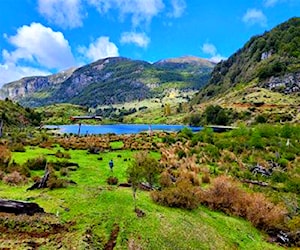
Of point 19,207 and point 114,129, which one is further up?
point 19,207

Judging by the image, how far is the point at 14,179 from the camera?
2302cm

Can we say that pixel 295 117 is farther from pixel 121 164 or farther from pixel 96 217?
pixel 96 217

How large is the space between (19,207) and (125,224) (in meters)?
5.37

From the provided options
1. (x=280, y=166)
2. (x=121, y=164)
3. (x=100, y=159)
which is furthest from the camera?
(x=280, y=166)

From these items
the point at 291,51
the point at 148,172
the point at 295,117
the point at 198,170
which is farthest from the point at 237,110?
the point at 148,172

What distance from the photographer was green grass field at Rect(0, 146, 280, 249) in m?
14.9

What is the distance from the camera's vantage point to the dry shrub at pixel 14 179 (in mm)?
22777

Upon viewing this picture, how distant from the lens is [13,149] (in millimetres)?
37844

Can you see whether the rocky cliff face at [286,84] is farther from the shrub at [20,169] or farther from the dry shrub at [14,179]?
the dry shrub at [14,179]

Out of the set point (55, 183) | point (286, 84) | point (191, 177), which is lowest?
point (191, 177)

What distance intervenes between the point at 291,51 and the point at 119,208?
603 feet

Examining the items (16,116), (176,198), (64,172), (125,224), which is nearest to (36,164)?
(64,172)

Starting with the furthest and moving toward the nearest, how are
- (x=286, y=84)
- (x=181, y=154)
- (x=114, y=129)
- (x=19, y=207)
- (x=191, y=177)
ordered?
(x=114, y=129)
(x=286, y=84)
(x=181, y=154)
(x=191, y=177)
(x=19, y=207)

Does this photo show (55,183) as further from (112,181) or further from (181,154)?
(181,154)
